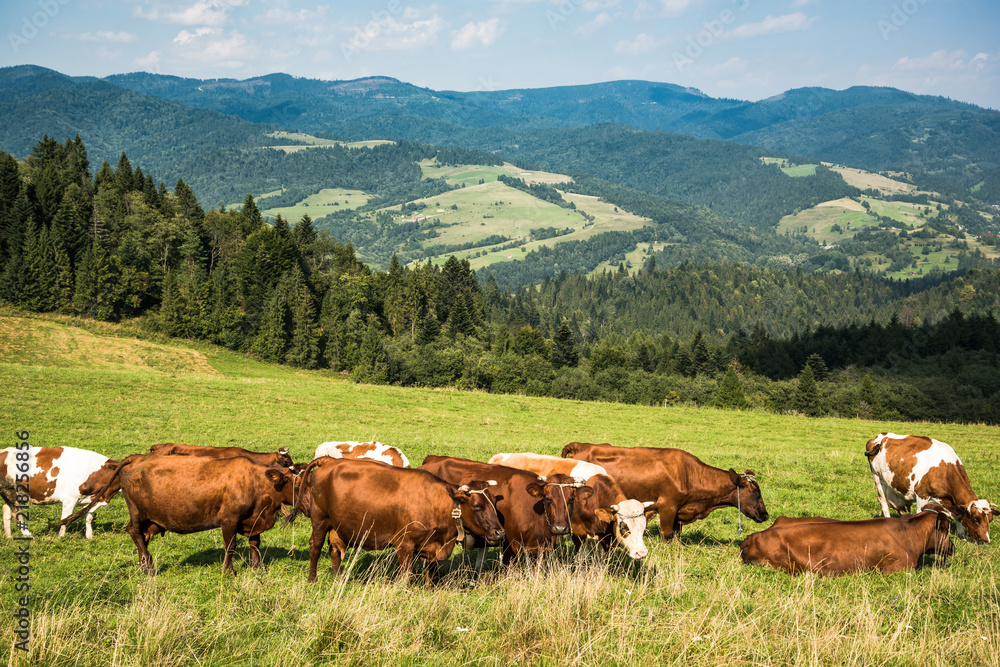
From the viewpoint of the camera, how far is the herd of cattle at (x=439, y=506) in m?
10.7

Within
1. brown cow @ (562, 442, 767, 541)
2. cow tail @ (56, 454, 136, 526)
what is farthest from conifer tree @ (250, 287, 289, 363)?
brown cow @ (562, 442, 767, 541)

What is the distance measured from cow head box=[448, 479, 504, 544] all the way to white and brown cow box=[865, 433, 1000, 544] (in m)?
10.6

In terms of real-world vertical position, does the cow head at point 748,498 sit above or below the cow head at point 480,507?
below

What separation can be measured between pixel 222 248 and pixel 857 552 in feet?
311

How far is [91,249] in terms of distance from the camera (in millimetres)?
78875

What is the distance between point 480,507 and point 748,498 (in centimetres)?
732

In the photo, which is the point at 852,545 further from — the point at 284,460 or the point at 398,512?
the point at 284,460

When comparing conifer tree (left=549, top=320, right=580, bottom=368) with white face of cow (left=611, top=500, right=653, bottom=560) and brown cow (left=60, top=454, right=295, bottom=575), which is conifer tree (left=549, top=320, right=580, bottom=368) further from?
brown cow (left=60, top=454, right=295, bottom=575)

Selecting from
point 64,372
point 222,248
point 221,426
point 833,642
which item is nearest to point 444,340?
point 222,248

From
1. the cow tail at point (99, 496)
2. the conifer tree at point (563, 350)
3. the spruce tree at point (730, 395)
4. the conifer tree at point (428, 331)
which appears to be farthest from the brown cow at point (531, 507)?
the conifer tree at point (563, 350)

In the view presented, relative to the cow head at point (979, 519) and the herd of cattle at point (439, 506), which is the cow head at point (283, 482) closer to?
the herd of cattle at point (439, 506)

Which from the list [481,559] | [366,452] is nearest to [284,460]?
[366,452]

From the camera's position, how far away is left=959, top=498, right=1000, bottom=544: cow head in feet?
42.8

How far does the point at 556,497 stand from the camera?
1147 centimetres
